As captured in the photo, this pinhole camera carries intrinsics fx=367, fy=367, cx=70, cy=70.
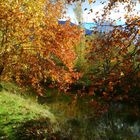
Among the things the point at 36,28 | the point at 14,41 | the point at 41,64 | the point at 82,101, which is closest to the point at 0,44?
the point at 14,41

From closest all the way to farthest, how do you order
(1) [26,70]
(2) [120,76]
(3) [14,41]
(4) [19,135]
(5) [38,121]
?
(2) [120,76], (4) [19,135], (5) [38,121], (3) [14,41], (1) [26,70]

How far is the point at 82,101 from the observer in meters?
36.2

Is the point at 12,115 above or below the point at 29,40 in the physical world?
below

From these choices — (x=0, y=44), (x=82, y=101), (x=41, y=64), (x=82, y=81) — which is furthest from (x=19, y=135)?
(x=82, y=81)

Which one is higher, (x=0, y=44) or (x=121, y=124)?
(x=0, y=44)

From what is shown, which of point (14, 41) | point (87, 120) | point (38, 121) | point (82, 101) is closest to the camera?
point (38, 121)

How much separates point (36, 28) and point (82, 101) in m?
16.3

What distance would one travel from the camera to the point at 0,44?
2084cm

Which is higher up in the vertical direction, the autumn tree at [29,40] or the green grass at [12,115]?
the autumn tree at [29,40]

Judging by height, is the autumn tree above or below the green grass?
above

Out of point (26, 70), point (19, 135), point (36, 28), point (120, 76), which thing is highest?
point (36, 28)

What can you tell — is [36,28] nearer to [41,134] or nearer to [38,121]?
[38,121]

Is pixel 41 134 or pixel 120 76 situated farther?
pixel 41 134

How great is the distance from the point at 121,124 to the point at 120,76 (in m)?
12.3
